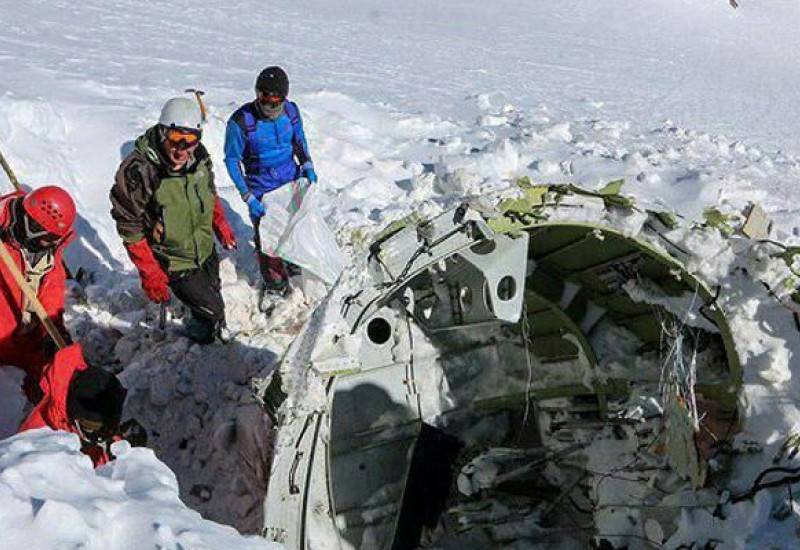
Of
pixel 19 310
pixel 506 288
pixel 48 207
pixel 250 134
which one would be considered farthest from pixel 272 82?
pixel 506 288

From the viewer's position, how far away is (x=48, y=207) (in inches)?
187

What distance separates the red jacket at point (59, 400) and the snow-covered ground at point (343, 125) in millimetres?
1227

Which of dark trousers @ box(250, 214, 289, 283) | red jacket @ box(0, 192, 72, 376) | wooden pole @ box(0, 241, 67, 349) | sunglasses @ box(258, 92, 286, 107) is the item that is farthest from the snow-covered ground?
sunglasses @ box(258, 92, 286, 107)

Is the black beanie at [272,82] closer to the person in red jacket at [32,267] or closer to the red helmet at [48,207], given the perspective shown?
the person in red jacket at [32,267]

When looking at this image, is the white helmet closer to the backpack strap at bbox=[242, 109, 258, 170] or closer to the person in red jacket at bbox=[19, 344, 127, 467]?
the backpack strap at bbox=[242, 109, 258, 170]

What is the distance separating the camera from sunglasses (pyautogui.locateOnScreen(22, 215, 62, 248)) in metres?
4.77

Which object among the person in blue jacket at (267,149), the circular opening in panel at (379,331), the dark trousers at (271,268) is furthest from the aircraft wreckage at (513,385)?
the dark trousers at (271,268)

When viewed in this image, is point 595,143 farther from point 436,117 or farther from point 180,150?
point 180,150

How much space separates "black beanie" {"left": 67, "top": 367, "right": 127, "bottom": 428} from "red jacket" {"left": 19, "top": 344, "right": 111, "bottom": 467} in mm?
30

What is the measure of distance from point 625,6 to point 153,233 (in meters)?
21.9

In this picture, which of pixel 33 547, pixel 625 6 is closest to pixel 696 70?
pixel 625 6

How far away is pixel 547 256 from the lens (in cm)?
525

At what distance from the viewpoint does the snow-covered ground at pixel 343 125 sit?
240 inches

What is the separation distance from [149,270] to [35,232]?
116cm
